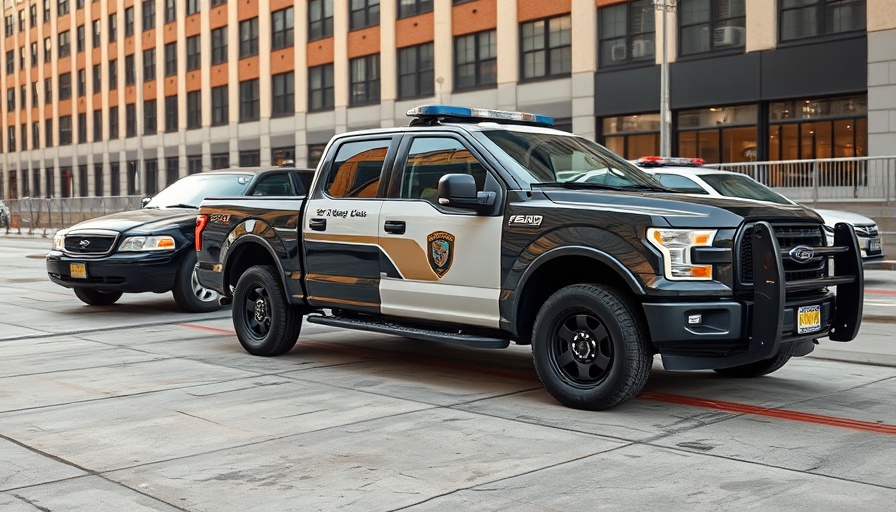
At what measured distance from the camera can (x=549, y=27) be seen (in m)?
36.3

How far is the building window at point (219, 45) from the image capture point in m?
54.6

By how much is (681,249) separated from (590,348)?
3.05ft

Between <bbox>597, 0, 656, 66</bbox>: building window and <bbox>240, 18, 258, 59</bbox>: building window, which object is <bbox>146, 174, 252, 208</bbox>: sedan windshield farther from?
<bbox>240, 18, 258, 59</bbox>: building window

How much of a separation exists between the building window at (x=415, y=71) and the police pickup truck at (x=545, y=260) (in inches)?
1265

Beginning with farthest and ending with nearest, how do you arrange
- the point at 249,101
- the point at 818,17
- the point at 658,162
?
the point at 249,101 → the point at 818,17 → the point at 658,162

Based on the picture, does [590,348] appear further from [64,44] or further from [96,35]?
[64,44]

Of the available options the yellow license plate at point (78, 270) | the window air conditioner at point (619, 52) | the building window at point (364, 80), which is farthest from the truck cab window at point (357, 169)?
the building window at point (364, 80)

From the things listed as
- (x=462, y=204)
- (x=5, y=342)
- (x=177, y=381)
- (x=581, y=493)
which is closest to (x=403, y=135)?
(x=462, y=204)

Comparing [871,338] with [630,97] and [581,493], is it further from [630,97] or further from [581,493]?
[630,97]

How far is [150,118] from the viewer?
6228 centimetres

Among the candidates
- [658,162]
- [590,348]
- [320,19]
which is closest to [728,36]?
[658,162]

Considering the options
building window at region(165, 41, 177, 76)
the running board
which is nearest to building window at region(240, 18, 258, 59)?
building window at region(165, 41, 177, 76)

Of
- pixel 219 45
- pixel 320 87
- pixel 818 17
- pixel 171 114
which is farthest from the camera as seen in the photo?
pixel 171 114

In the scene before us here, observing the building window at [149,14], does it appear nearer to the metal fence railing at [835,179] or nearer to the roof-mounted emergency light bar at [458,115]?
the metal fence railing at [835,179]
